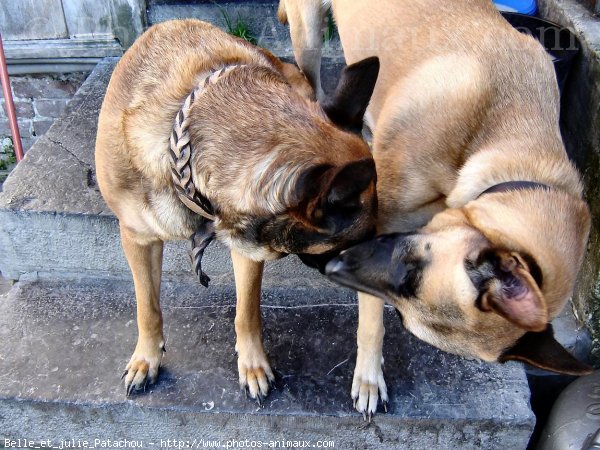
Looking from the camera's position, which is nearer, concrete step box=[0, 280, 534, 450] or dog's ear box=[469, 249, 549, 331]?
dog's ear box=[469, 249, 549, 331]

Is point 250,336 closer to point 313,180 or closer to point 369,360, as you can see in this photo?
point 369,360

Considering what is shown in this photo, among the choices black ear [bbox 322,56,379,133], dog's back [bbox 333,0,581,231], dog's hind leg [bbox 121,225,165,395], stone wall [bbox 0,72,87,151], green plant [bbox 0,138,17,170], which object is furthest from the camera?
green plant [bbox 0,138,17,170]

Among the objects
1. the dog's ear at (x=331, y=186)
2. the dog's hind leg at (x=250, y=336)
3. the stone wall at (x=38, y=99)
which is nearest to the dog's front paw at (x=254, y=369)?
the dog's hind leg at (x=250, y=336)

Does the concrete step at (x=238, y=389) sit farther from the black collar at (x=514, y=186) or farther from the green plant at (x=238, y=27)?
the green plant at (x=238, y=27)

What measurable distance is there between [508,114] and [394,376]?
123cm

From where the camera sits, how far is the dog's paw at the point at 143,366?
264 centimetres

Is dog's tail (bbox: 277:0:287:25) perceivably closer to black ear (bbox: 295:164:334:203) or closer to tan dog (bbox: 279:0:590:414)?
tan dog (bbox: 279:0:590:414)

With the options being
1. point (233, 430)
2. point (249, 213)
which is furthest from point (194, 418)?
point (249, 213)

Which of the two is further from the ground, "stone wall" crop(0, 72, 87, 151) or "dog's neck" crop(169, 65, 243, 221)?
"dog's neck" crop(169, 65, 243, 221)

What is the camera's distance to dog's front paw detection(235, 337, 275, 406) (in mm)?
2609

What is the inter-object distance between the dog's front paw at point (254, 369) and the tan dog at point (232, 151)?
2.07ft

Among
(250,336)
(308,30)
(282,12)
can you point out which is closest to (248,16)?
(282,12)

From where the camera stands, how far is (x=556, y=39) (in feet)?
10.6

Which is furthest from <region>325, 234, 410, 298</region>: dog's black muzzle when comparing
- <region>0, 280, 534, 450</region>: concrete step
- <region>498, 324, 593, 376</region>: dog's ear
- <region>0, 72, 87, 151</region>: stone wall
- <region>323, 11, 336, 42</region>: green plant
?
<region>0, 72, 87, 151</region>: stone wall
